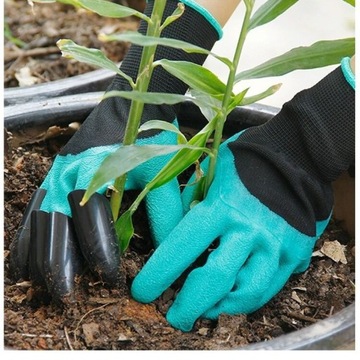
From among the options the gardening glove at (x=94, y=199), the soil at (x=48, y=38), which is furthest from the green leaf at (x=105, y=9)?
the soil at (x=48, y=38)

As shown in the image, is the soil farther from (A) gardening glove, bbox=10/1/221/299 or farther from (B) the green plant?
(B) the green plant

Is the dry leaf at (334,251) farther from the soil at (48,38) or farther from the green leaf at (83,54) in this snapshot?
the soil at (48,38)

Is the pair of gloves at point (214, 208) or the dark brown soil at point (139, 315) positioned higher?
the pair of gloves at point (214, 208)

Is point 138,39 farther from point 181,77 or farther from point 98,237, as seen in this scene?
point 98,237

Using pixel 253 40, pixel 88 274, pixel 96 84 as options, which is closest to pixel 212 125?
pixel 88 274

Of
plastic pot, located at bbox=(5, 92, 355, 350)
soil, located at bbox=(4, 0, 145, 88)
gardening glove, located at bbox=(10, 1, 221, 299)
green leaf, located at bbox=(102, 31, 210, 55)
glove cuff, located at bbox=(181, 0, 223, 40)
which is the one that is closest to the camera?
green leaf, located at bbox=(102, 31, 210, 55)

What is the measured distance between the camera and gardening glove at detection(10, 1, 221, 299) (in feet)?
2.99

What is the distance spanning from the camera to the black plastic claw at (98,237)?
91 cm

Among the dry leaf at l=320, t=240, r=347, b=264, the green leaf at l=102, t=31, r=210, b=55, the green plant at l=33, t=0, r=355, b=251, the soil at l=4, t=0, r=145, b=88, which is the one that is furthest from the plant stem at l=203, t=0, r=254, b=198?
the soil at l=4, t=0, r=145, b=88

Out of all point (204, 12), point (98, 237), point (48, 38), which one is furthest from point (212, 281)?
point (48, 38)

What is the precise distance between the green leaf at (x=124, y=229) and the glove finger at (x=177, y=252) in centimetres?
4

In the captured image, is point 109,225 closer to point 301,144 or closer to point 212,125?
point 212,125

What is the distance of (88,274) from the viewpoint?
0.95 meters

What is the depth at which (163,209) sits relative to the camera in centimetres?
100
